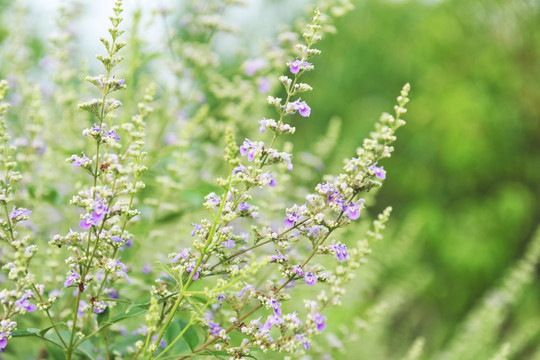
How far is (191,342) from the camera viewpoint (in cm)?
145

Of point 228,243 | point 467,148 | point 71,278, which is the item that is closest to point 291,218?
point 228,243

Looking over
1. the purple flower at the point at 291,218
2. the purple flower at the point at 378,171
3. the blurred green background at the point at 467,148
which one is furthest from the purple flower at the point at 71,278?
the blurred green background at the point at 467,148

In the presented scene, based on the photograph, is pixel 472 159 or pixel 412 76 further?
pixel 412 76

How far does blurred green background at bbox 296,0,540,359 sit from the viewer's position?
1127 centimetres

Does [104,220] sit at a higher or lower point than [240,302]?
higher

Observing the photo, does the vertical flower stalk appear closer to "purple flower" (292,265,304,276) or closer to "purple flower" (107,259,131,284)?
"purple flower" (107,259,131,284)

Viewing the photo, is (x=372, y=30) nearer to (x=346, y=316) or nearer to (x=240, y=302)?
(x=346, y=316)

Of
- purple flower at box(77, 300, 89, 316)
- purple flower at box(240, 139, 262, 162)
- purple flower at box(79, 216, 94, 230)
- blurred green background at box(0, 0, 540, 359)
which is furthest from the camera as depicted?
blurred green background at box(0, 0, 540, 359)

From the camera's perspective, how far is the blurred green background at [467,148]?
11273 mm

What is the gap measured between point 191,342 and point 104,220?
0.42 m

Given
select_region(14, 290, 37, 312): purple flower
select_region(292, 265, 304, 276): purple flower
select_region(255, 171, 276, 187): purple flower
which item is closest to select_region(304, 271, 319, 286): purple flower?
select_region(292, 265, 304, 276): purple flower

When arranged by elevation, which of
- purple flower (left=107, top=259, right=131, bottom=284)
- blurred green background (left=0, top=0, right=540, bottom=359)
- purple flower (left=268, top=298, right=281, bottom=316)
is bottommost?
purple flower (left=268, top=298, right=281, bottom=316)

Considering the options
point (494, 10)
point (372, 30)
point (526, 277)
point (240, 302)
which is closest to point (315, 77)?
point (372, 30)

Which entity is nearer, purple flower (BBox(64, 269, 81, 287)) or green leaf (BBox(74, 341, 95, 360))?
purple flower (BBox(64, 269, 81, 287))
